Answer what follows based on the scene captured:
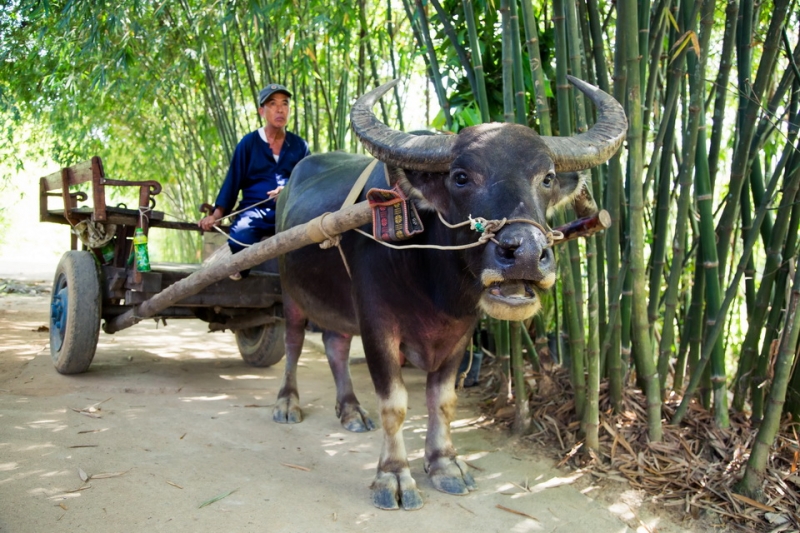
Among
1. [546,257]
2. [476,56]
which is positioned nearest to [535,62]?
[476,56]

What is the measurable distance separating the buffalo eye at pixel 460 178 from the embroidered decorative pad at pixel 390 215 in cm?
21

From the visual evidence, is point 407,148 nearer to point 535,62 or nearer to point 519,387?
point 535,62

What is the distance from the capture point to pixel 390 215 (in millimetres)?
2602

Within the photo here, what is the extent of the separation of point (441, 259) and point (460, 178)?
1.23ft

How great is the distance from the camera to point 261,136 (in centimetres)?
451

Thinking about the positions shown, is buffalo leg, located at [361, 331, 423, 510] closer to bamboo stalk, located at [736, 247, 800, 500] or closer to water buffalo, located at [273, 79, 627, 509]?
water buffalo, located at [273, 79, 627, 509]

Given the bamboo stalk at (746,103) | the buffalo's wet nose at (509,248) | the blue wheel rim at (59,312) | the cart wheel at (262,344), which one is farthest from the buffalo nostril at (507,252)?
the blue wheel rim at (59,312)

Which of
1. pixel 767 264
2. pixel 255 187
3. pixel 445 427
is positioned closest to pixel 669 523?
pixel 445 427

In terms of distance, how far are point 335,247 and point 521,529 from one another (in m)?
1.53

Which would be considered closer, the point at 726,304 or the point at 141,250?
the point at 726,304

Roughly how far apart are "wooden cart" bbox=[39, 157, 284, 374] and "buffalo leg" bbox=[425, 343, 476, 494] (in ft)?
5.25

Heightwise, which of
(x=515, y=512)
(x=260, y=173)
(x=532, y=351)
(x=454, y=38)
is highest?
(x=454, y=38)

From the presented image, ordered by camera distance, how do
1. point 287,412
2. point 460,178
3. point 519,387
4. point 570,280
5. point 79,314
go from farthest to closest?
point 79,314
point 287,412
point 519,387
point 570,280
point 460,178

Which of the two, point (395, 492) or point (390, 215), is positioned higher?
point (390, 215)
